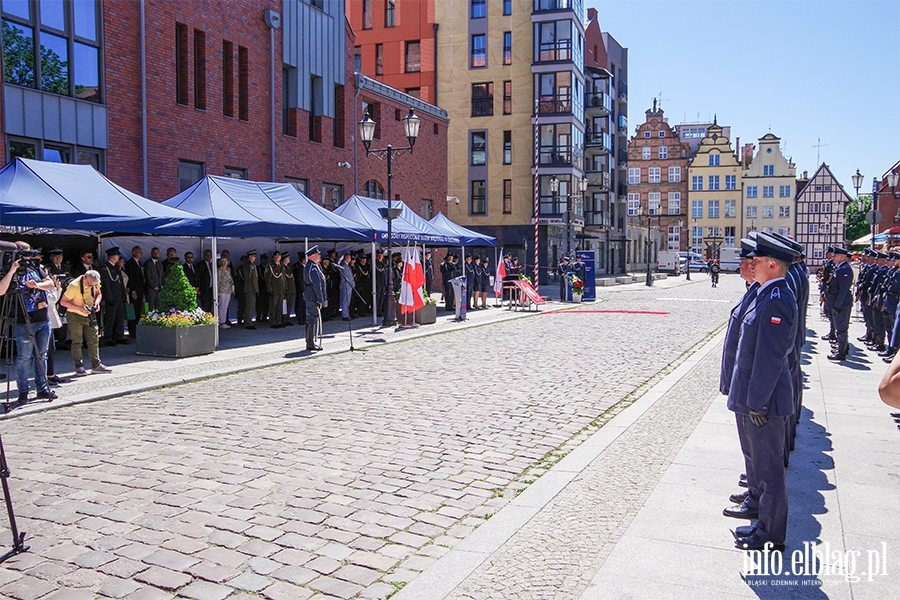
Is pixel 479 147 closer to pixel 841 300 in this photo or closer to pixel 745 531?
pixel 841 300

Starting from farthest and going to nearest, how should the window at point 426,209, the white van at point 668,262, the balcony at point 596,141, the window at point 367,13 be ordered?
the white van at point 668,262
the balcony at point 596,141
the window at point 367,13
the window at point 426,209

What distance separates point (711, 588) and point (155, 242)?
16.0 m

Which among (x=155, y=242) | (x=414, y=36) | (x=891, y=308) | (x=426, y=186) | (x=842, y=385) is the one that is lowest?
(x=842, y=385)

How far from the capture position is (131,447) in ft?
22.9

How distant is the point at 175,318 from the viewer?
13.3m

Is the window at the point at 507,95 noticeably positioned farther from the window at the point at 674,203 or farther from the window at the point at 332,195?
the window at the point at 674,203

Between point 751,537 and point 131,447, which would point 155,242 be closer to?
point 131,447

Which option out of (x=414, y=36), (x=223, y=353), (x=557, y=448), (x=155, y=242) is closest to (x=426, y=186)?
(x=414, y=36)

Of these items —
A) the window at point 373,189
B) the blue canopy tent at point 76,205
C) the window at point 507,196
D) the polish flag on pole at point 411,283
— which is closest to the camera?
the blue canopy tent at point 76,205

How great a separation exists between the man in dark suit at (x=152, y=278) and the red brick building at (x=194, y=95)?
3.94 m

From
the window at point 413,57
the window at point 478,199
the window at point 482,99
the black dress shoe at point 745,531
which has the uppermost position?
the window at point 413,57

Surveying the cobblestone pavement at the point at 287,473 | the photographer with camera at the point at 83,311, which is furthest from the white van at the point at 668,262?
the photographer with camera at the point at 83,311

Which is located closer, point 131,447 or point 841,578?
point 841,578

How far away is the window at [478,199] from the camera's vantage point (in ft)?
159
